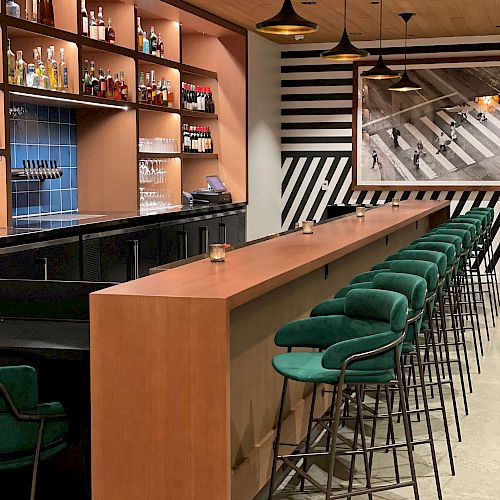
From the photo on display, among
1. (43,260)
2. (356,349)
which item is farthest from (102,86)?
(356,349)

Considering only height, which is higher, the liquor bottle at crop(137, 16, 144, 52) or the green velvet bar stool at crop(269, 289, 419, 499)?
the liquor bottle at crop(137, 16, 144, 52)

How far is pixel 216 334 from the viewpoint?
2.95m

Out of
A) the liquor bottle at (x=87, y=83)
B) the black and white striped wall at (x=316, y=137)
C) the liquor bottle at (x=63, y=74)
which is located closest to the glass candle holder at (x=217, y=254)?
the liquor bottle at (x=63, y=74)

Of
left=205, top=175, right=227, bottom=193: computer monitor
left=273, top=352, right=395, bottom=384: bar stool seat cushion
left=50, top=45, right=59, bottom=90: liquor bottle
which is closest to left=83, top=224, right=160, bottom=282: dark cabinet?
left=50, top=45, right=59, bottom=90: liquor bottle

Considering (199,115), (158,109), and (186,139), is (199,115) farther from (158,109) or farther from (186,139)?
(158,109)

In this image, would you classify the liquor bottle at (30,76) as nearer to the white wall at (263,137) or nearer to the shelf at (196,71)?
the shelf at (196,71)

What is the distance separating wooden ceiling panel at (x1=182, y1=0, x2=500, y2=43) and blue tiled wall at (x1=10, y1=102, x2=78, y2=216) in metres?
1.68

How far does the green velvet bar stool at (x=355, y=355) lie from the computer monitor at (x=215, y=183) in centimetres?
599

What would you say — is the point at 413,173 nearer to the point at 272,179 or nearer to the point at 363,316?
the point at 272,179

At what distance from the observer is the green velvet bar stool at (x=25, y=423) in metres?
2.87

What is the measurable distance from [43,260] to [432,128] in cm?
620

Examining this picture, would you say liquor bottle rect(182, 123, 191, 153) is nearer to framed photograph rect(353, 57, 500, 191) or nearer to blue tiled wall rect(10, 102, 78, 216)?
blue tiled wall rect(10, 102, 78, 216)

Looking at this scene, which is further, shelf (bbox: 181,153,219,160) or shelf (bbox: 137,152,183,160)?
shelf (bbox: 181,153,219,160)

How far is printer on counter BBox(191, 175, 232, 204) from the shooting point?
9414 millimetres
